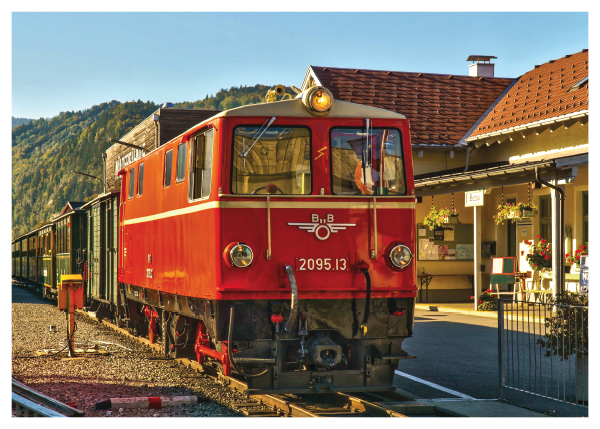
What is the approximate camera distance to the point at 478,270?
18.0m

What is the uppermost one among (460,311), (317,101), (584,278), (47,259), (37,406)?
(317,101)

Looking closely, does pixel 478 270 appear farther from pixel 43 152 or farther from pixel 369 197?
pixel 43 152

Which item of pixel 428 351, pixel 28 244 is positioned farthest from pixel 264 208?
pixel 28 244

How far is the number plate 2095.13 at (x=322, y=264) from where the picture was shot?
23.6 ft

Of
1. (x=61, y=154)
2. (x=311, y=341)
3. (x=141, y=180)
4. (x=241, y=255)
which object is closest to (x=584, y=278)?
(x=311, y=341)

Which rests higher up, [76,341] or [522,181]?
[522,181]

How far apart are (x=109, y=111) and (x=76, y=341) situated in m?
83.9

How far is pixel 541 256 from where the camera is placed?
1686 centimetres

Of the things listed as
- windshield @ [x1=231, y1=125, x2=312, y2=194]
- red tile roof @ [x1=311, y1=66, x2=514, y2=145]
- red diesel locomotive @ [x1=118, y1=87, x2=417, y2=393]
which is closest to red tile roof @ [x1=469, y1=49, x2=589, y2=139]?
red tile roof @ [x1=311, y1=66, x2=514, y2=145]

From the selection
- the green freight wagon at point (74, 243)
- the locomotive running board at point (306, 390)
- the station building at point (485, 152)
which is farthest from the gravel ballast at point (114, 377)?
the station building at point (485, 152)

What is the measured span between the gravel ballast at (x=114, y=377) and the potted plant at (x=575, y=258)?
961 centimetres

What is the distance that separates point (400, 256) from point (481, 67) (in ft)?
69.0

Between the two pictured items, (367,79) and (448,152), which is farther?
(367,79)

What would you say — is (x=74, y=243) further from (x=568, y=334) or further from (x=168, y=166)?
(x=568, y=334)
